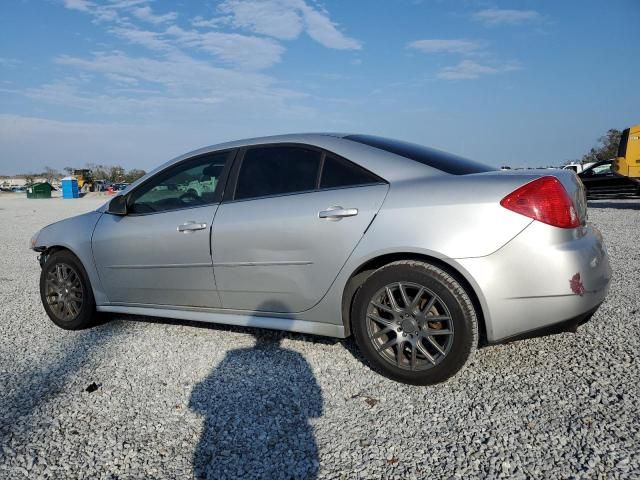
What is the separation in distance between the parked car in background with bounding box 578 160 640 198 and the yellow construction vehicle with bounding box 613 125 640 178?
31cm

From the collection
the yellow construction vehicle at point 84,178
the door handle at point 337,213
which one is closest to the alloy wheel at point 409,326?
the door handle at point 337,213

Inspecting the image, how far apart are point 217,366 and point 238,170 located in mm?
1372

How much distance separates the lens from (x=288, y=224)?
303 cm

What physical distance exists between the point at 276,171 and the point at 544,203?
5.56 feet

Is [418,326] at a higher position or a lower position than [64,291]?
higher

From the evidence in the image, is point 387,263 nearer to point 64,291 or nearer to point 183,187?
point 183,187

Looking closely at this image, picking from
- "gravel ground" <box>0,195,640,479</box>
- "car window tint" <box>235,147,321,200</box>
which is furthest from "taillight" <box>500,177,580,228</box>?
"car window tint" <box>235,147,321,200</box>

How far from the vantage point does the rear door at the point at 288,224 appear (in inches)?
113

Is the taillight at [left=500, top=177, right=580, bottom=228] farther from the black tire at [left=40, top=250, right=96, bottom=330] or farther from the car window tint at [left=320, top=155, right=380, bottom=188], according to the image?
the black tire at [left=40, top=250, right=96, bottom=330]

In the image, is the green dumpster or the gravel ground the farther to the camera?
the green dumpster

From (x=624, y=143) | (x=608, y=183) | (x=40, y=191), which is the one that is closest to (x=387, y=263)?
(x=624, y=143)

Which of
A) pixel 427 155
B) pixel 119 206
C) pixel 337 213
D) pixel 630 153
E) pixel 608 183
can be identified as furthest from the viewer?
pixel 608 183

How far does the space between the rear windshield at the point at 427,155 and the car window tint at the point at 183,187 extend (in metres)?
1.06

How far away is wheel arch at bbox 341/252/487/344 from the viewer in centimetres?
262
